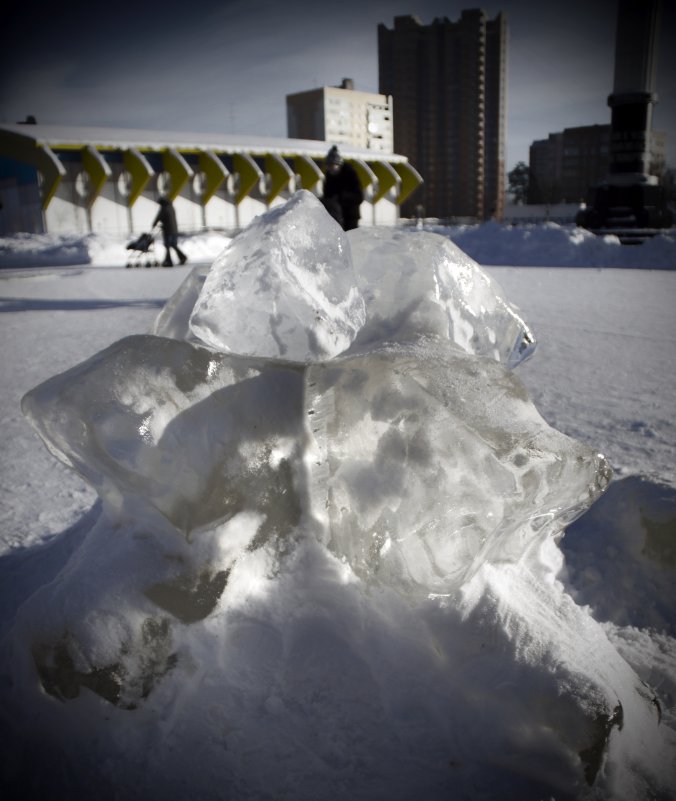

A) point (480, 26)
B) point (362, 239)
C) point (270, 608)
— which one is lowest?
point (270, 608)

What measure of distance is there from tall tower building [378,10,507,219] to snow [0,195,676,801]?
52.1m

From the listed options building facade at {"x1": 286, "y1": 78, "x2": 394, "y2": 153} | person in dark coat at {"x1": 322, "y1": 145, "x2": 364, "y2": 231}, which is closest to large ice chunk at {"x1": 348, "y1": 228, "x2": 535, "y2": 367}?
person in dark coat at {"x1": 322, "y1": 145, "x2": 364, "y2": 231}

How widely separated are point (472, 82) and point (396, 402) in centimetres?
5766

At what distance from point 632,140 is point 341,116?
105 ft

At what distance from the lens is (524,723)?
95cm

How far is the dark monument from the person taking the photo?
12.7 metres

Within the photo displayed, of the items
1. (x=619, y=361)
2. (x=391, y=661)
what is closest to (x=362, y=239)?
(x=391, y=661)

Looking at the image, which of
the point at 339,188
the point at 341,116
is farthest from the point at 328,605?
the point at 341,116

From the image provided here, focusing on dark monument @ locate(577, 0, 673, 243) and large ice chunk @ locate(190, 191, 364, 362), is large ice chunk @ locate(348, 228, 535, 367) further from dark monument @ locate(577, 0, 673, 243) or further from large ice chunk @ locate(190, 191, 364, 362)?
dark monument @ locate(577, 0, 673, 243)

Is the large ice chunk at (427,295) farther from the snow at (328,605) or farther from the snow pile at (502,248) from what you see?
the snow pile at (502,248)

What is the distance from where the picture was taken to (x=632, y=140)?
13320mm

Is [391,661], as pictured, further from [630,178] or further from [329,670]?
[630,178]

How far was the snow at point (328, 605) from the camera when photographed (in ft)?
3.07

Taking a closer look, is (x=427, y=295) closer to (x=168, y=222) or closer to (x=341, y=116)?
(x=168, y=222)
